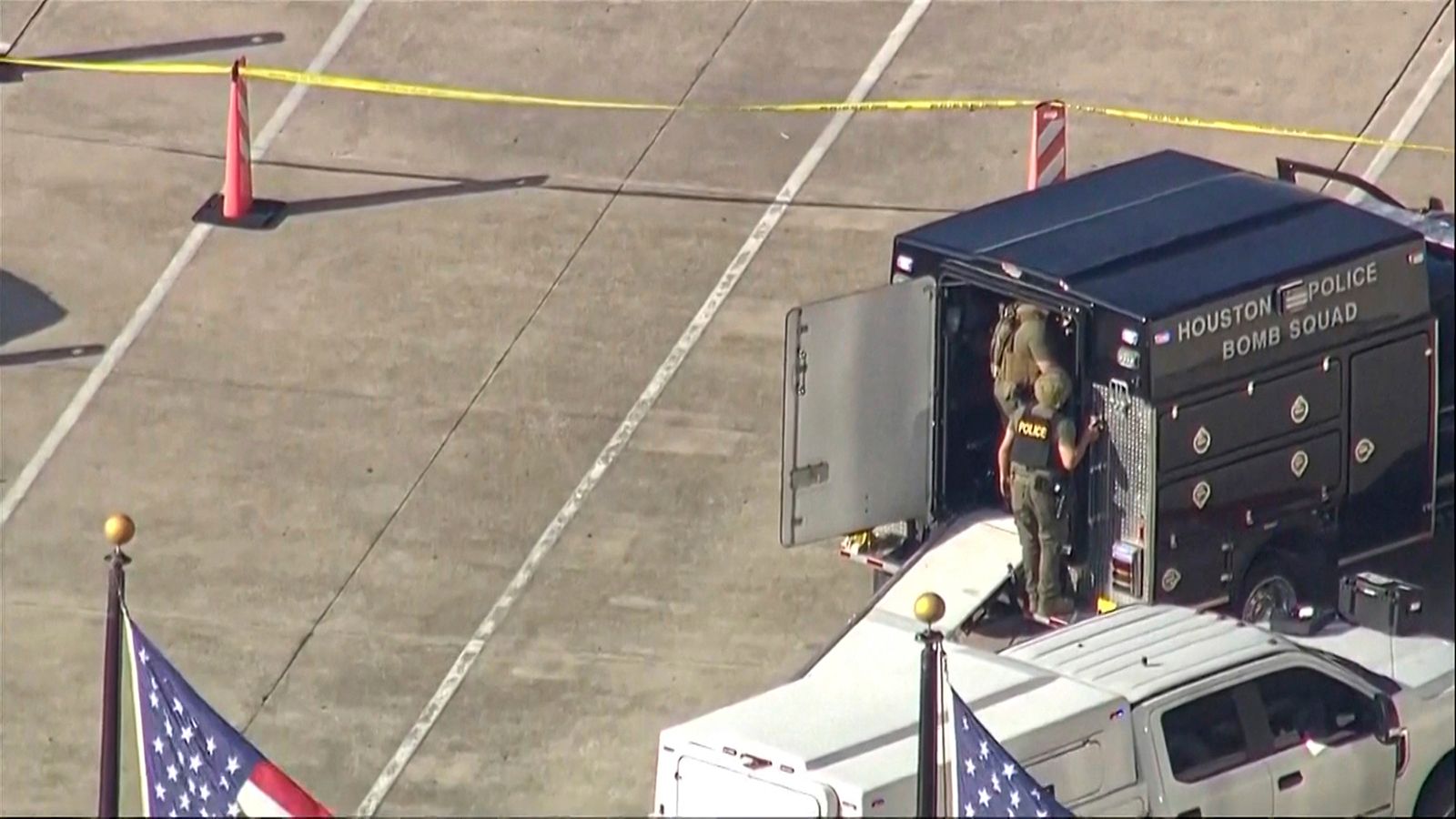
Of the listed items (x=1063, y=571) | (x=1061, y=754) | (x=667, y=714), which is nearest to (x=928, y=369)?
(x=1063, y=571)

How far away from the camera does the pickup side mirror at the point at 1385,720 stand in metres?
12.7

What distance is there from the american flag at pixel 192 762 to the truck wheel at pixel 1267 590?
18.2ft

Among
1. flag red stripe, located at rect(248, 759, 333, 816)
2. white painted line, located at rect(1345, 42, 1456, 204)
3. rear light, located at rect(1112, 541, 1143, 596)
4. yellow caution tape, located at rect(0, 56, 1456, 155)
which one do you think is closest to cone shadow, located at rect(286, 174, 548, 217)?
yellow caution tape, located at rect(0, 56, 1456, 155)

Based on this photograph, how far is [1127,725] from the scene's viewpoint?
40.0 feet

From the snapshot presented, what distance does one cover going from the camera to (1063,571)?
14242mm

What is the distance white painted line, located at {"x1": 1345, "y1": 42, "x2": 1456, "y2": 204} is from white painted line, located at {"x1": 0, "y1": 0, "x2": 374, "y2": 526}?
7.13 metres

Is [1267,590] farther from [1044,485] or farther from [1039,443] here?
[1039,443]

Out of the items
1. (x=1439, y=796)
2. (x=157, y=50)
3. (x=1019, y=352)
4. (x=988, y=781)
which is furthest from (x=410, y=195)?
(x=988, y=781)

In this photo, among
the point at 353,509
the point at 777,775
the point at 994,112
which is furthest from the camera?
the point at 994,112

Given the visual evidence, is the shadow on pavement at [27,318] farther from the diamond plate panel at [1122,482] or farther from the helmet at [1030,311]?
the diamond plate panel at [1122,482]

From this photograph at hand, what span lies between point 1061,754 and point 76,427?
6.88m

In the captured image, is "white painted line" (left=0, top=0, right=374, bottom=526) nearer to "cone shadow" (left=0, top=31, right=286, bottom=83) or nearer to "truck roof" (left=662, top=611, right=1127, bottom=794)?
"cone shadow" (left=0, top=31, right=286, bottom=83)

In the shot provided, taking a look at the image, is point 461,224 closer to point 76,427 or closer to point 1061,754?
point 76,427

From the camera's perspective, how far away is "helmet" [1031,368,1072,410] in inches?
551
